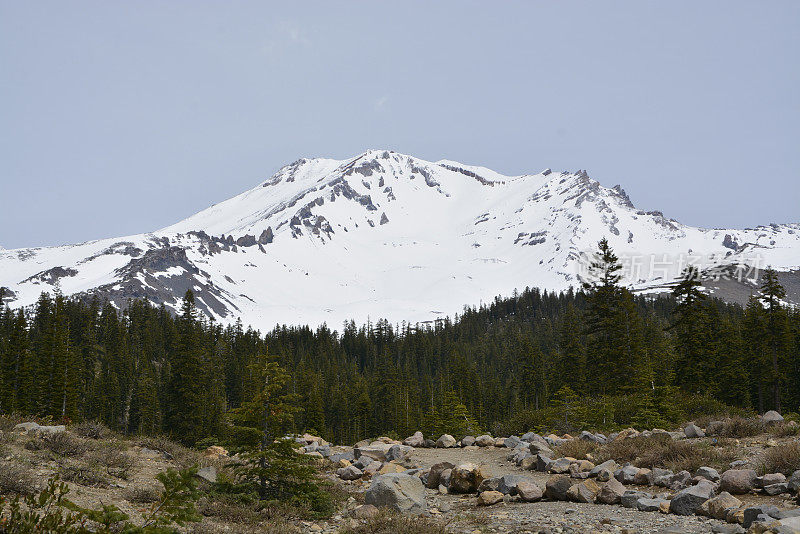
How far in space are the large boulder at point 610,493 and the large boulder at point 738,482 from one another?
2025mm

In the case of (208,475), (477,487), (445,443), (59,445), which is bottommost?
(445,443)

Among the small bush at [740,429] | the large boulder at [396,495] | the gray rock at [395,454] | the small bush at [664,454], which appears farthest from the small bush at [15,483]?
the small bush at [740,429]

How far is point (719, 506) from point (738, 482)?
189 centimetres

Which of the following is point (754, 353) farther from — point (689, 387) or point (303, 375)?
point (303, 375)

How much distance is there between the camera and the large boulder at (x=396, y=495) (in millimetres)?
10742

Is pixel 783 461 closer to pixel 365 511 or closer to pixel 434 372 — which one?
pixel 365 511

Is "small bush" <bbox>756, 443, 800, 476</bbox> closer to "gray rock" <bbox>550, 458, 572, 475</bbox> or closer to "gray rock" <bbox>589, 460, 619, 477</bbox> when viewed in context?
"gray rock" <bbox>589, 460, 619, 477</bbox>

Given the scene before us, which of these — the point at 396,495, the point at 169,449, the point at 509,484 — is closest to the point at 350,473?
the point at 396,495

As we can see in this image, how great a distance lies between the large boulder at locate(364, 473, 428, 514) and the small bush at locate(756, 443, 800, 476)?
7810 mm

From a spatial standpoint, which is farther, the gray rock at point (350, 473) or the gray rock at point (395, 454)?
the gray rock at point (395, 454)

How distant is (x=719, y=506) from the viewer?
376 inches

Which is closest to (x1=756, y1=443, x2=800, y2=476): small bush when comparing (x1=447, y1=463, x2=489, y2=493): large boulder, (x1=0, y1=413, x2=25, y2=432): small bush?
(x1=447, y1=463, x2=489, y2=493): large boulder

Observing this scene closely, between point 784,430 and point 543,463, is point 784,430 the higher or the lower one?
the higher one

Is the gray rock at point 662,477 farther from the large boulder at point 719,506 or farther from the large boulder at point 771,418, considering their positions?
the large boulder at point 771,418
